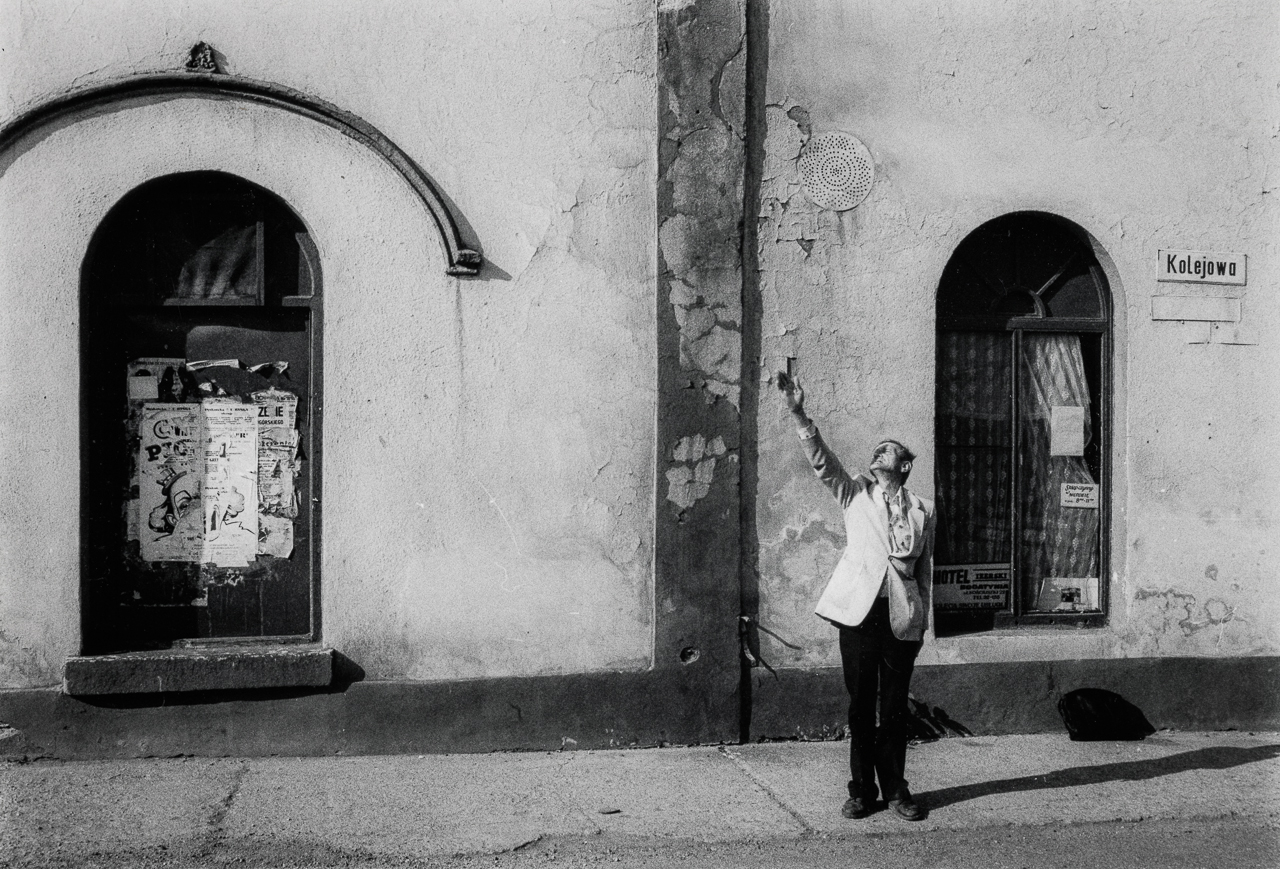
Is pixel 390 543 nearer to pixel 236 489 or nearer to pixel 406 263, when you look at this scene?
pixel 236 489

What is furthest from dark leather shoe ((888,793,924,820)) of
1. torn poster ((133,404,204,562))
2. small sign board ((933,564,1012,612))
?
torn poster ((133,404,204,562))

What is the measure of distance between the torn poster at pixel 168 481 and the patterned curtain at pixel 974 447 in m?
4.23

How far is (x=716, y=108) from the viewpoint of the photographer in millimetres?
6645

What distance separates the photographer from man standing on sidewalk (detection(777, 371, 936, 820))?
539cm

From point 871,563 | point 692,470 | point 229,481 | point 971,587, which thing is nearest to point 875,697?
point 871,563

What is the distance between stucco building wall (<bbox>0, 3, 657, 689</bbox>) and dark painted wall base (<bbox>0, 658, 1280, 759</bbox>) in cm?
17

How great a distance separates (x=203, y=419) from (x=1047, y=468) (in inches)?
193

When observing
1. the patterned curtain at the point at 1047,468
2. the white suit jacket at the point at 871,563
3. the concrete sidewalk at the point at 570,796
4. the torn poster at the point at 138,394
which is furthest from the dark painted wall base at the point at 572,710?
the white suit jacket at the point at 871,563

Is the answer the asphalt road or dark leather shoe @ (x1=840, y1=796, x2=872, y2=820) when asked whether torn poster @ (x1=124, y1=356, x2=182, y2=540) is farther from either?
dark leather shoe @ (x1=840, y1=796, x2=872, y2=820)

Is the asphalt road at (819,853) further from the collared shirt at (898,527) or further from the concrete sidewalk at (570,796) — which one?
the collared shirt at (898,527)

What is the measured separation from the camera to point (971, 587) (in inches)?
287

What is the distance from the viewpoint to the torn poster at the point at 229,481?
254 inches

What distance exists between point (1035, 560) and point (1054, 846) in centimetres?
243

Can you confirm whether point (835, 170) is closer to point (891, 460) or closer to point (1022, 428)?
point (1022, 428)
